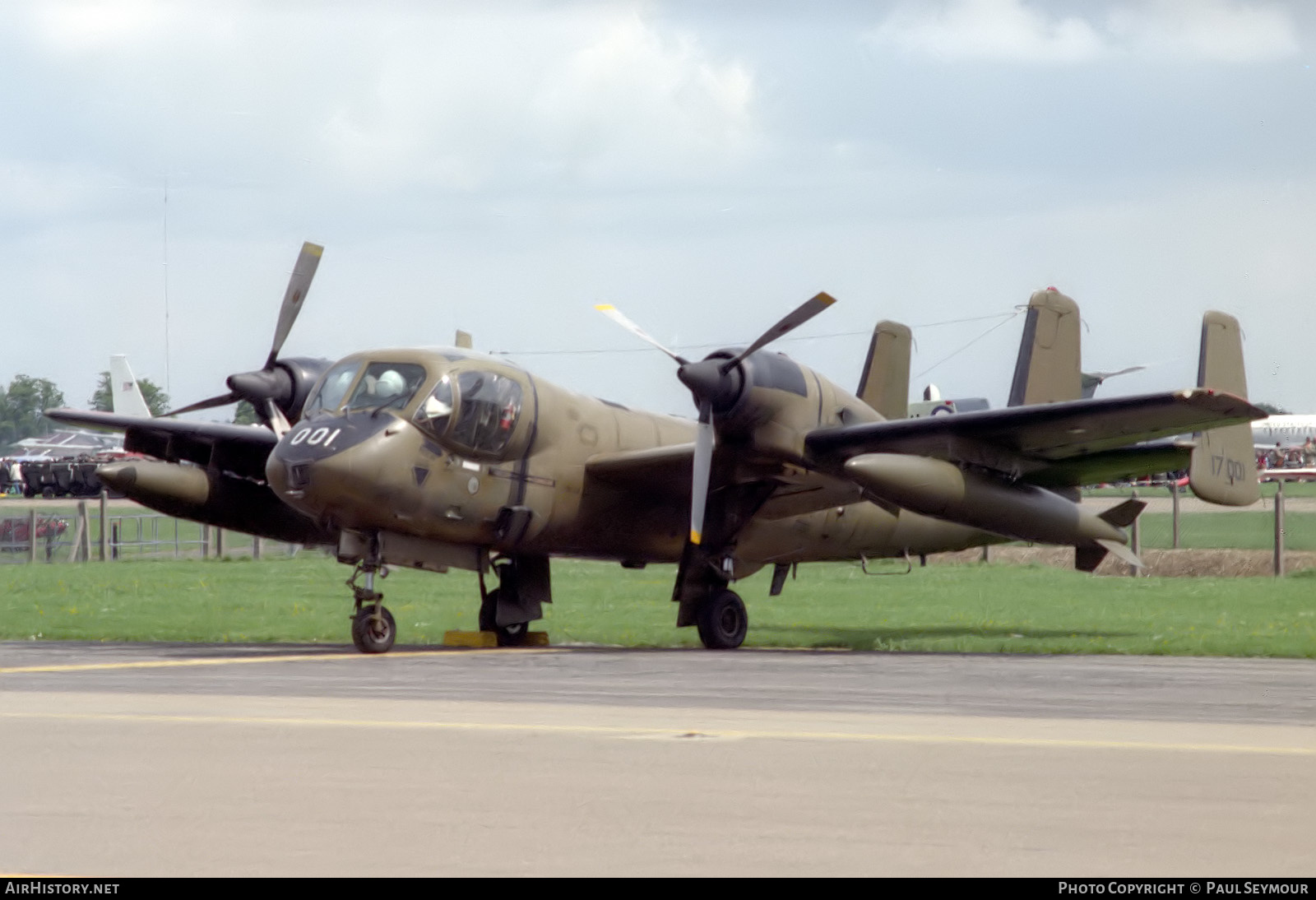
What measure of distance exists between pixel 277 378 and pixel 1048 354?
11.6 meters

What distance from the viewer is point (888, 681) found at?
1492 centimetres

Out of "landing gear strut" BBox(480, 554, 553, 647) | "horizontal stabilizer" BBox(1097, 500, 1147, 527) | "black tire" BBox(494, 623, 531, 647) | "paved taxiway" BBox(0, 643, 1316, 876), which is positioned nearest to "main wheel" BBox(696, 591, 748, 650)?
"landing gear strut" BBox(480, 554, 553, 647)

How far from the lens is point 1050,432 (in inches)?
779

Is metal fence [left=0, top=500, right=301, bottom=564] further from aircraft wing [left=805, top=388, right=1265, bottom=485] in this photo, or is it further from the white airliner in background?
the white airliner in background

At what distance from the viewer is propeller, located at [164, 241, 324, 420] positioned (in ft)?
75.2

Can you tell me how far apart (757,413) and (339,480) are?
5.15m

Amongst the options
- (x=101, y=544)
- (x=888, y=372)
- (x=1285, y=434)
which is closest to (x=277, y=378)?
(x=888, y=372)

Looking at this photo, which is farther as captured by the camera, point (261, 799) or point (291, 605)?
point (291, 605)

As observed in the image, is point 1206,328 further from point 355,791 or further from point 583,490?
point 355,791

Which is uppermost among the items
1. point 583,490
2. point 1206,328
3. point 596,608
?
point 1206,328

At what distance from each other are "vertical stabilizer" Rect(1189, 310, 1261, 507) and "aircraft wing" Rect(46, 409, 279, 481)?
41.7ft

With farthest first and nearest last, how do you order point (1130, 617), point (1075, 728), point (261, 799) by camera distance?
1. point (1130, 617)
2. point (1075, 728)
3. point (261, 799)
